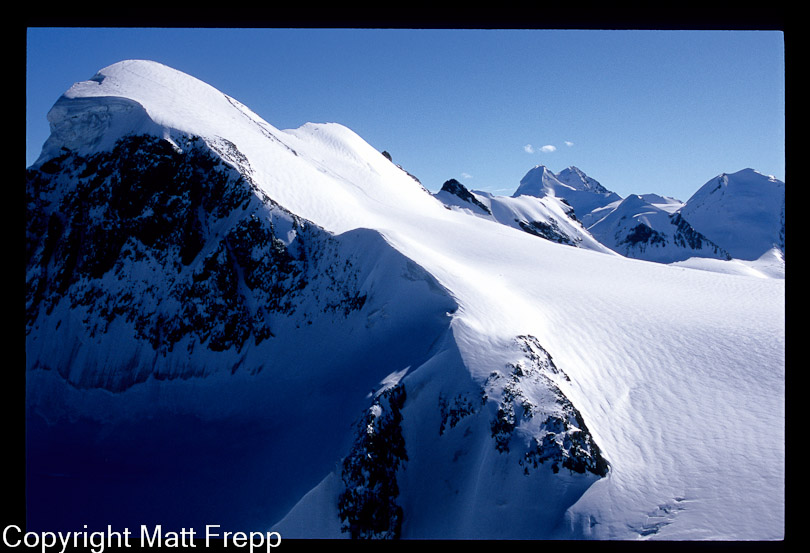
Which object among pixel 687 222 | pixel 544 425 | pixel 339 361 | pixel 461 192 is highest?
pixel 687 222

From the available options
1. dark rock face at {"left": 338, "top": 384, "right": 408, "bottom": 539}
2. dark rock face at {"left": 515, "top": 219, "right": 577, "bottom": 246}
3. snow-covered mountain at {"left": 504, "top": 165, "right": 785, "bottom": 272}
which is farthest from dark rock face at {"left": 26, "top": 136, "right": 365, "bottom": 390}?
snow-covered mountain at {"left": 504, "top": 165, "right": 785, "bottom": 272}

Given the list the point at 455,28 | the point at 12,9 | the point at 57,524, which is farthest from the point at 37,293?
the point at 455,28

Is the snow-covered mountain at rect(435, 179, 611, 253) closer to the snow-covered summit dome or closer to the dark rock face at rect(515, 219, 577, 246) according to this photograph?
the dark rock face at rect(515, 219, 577, 246)

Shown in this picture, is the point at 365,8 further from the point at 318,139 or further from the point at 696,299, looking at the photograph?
the point at 318,139

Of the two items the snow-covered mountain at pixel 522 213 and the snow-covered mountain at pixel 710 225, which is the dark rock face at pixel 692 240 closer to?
the snow-covered mountain at pixel 710 225

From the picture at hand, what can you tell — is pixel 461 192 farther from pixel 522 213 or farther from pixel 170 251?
pixel 170 251

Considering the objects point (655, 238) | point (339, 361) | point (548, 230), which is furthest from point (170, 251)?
point (655, 238)
